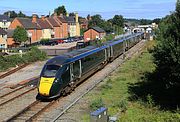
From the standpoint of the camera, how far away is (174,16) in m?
17.1

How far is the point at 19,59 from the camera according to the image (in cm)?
4253

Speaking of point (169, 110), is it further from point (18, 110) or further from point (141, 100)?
point (18, 110)

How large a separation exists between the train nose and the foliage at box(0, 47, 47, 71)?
18034 mm

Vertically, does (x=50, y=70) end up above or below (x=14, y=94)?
above

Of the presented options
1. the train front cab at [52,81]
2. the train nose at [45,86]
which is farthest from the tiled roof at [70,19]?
the train nose at [45,86]

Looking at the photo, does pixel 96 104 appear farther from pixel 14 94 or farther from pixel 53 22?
pixel 53 22

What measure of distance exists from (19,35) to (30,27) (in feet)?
48.5

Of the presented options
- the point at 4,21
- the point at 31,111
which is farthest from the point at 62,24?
the point at 31,111

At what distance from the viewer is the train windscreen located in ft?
69.3

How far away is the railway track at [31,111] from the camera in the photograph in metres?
17.4

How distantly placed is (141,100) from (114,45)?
24247mm

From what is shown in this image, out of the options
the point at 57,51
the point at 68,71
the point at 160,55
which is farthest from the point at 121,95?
the point at 57,51

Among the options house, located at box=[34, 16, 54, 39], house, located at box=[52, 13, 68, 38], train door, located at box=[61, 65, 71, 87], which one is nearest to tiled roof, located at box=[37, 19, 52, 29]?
house, located at box=[34, 16, 54, 39]

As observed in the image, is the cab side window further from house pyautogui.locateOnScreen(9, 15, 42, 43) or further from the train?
house pyautogui.locateOnScreen(9, 15, 42, 43)
